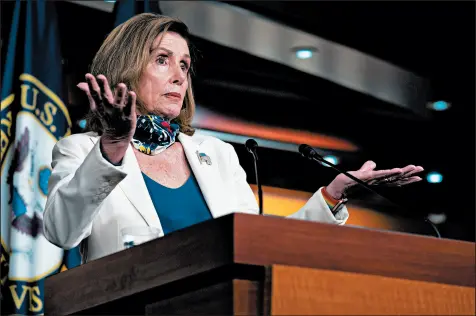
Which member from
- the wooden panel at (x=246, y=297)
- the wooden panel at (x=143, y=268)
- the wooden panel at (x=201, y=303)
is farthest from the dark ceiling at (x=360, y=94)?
the wooden panel at (x=246, y=297)

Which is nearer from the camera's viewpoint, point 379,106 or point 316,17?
point 316,17

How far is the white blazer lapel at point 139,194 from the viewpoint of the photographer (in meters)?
1.98

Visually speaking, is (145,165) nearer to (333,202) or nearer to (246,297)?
(333,202)

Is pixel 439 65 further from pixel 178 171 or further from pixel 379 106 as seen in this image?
pixel 178 171

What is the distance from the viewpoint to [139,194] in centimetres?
203

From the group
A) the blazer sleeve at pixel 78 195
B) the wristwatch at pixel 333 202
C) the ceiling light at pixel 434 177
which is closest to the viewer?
the blazer sleeve at pixel 78 195

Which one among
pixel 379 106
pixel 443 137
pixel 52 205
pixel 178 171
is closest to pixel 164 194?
pixel 178 171

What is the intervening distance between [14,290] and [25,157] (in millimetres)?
506

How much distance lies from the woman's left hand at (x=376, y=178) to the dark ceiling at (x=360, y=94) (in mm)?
2580

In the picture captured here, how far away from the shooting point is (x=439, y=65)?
232 inches

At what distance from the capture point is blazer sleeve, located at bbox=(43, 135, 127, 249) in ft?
5.70

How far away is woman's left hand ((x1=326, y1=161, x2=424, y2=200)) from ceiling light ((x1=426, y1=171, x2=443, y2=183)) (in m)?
4.83

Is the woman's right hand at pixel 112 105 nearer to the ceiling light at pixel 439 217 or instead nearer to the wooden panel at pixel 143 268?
the wooden panel at pixel 143 268

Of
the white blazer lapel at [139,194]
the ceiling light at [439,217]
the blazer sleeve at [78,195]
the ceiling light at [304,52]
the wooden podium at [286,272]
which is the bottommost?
the wooden podium at [286,272]
